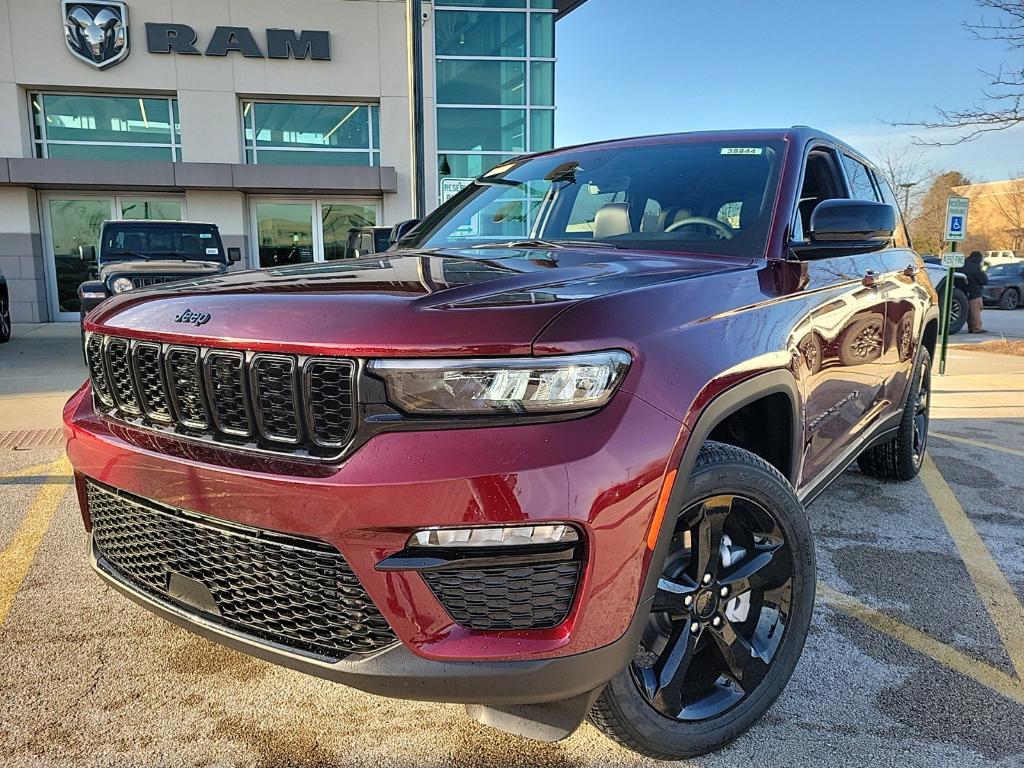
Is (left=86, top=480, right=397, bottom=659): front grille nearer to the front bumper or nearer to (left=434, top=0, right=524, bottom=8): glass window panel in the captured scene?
the front bumper

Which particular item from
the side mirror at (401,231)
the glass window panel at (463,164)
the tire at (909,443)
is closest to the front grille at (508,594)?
the side mirror at (401,231)

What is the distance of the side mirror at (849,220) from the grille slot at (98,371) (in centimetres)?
227

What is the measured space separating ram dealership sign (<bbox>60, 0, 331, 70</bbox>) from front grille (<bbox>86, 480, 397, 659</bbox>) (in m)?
Answer: 16.2

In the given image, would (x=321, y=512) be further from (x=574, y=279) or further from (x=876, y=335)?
(x=876, y=335)

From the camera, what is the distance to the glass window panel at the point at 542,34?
56.3 ft

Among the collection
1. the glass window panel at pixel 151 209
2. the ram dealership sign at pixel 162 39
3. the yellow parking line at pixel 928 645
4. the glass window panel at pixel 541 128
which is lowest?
the yellow parking line at pixel 928 645

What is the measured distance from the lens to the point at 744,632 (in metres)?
2.10

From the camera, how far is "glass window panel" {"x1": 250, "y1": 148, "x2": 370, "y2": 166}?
1652cm

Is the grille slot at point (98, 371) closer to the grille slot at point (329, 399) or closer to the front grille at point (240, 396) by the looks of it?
the front grille at point (240, 396)

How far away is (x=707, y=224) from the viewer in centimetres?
266

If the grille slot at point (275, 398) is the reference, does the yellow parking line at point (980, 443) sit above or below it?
below

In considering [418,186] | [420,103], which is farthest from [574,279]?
[420,103]

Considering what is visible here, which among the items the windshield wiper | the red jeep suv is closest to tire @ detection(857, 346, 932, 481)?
the red jeep suv

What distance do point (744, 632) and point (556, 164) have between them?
2.16m
